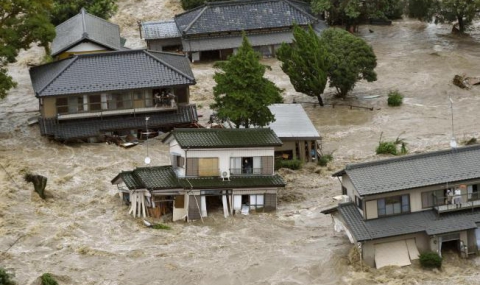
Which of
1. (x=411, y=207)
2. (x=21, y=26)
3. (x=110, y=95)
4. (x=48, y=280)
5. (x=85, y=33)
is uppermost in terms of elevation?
(x=21, y=26)

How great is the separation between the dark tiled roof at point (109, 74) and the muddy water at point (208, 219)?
355cm

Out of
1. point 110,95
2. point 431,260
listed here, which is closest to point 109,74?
point 110,95

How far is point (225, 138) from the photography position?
50.6 m

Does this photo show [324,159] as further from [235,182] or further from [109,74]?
[109,74]

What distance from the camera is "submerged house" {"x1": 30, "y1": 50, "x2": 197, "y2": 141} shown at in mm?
60406

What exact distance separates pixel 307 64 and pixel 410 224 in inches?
964

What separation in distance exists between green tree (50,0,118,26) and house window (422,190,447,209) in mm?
48394

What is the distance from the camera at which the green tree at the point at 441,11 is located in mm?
80000

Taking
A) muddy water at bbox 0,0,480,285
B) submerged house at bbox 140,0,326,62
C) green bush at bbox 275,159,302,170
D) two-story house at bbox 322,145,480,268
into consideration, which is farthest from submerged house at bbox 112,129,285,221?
submerged house at bbox 140,0,326,62

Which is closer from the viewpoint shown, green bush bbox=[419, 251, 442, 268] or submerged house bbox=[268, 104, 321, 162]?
green bush bbox=[419, 251, 442, 268]

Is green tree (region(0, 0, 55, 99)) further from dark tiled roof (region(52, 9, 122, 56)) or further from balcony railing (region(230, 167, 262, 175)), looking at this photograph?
balcony railing (region(230, 167, 262, 175))

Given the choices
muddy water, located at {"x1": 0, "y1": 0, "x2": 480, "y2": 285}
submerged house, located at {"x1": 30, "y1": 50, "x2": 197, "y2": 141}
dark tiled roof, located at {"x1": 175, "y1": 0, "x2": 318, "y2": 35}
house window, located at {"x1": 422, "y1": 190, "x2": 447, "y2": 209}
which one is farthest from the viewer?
dark tiled roof, located at {"x1": 175, "y1": 0, "x2": 318, "y2": 35}

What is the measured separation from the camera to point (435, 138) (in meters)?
60.6

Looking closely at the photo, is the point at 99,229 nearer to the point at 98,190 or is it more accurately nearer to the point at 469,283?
the point at 98,190
